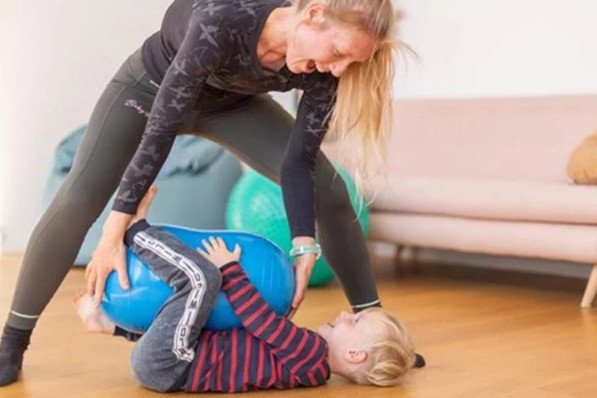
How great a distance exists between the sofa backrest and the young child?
2.14 m

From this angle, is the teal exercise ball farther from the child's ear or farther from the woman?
the child's ear

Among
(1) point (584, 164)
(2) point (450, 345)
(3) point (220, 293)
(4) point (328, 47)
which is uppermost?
(4) point (328, 47)

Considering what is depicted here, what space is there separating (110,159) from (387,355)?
761mm

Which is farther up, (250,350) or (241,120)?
(241,120)

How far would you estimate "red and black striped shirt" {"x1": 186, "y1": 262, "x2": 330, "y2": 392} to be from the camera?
2.04m

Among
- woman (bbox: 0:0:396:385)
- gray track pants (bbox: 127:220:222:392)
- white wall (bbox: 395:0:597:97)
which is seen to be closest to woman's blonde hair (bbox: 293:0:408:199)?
woman (bbox: 0:0:396:385)

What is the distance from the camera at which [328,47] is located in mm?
1880

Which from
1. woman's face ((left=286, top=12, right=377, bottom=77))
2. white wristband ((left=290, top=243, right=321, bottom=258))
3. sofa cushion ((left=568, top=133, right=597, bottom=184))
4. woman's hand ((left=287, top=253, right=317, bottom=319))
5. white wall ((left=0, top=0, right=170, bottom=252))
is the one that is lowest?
white wall ((left=0, top=0, right=170, bottom=252))

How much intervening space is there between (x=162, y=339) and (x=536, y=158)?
8.17 ft

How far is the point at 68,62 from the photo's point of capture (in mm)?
4793

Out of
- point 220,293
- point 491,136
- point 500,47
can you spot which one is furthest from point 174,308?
point 500,47

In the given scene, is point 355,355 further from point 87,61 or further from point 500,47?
point 87,61

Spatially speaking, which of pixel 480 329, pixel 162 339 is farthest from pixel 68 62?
pixel 162 339

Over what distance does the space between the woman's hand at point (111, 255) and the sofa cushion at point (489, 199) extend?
1.54 meters
